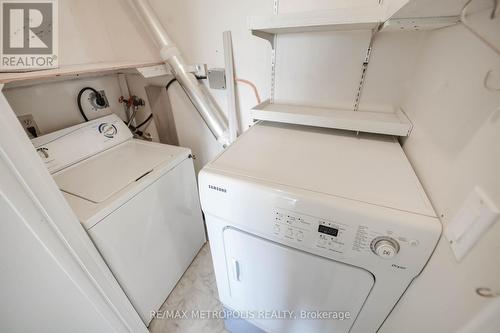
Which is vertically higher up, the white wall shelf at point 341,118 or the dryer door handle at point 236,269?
the white wall shelf at point 341,118

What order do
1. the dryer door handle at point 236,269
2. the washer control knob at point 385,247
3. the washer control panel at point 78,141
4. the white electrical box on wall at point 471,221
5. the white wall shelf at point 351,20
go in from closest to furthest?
the white electrical box on wall at point 471,221
the washer control knob at point 385,247
the white wall shelf at point 351,20
the dryer door handle at point 236,269
the washer control panel at point 78,141

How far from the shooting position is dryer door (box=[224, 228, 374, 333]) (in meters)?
0.76

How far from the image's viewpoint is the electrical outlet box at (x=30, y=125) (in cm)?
128

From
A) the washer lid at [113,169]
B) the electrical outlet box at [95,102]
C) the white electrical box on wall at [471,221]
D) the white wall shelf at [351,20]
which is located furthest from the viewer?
the electrical outlet box at [95,102]

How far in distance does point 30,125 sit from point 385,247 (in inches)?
79.5

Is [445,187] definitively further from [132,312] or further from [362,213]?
[132,312]

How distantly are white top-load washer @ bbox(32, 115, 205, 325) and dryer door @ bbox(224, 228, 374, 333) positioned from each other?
574mm

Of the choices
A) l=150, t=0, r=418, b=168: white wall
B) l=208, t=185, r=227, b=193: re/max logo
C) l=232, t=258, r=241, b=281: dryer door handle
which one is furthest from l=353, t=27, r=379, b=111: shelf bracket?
l=232, t=258, r=241, b=281: dryer door handle

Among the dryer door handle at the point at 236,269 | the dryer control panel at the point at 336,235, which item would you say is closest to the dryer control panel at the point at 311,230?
Result: the dryer control panel at the point at 336,235

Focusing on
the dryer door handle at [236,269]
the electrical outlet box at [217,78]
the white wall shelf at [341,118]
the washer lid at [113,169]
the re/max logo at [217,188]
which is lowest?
the dryer door handle at [236,269]

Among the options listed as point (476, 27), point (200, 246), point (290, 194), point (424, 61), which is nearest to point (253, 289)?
point (290, 194)

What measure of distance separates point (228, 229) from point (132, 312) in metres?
0.77

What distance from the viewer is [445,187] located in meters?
0.60

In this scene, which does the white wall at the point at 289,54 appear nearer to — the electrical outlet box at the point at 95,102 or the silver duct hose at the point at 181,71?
the silver duct hose at the point at 181,71
